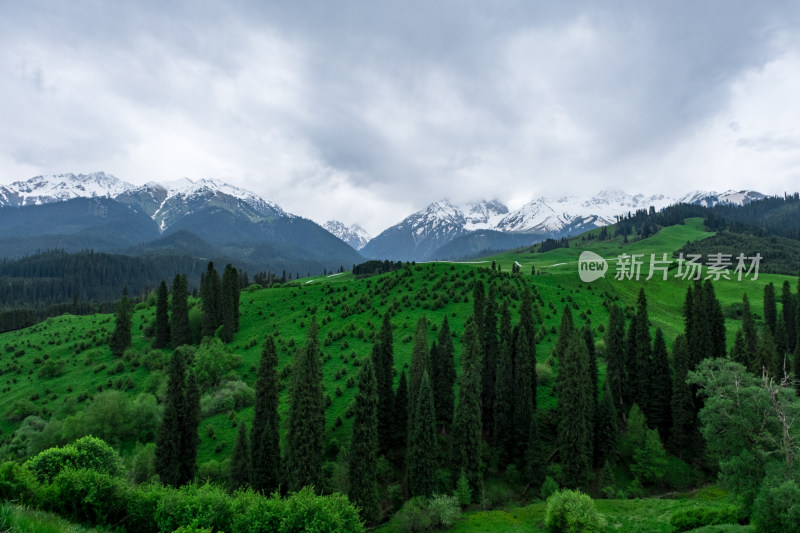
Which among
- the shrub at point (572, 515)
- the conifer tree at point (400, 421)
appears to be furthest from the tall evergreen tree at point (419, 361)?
the shrub at point (572, 515)

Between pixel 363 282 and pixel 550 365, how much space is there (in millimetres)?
69757

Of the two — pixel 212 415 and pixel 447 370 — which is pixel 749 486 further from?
pixel 212 415

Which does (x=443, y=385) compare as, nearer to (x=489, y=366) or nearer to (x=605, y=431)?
(x=489, y=366)

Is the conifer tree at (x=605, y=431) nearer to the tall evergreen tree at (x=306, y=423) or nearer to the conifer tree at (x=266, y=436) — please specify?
the tall evergreen tree at (x=306, y=423)

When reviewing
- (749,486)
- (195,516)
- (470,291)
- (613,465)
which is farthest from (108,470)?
(470,291)

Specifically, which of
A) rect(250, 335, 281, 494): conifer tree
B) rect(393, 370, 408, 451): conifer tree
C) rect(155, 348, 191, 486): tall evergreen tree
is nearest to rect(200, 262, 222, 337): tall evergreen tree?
rect(155, 348, 191, 486): tall evergreen tree

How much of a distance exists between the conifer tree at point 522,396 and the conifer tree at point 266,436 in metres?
33.0

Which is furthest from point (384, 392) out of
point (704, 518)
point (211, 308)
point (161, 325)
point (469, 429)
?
point (161, 325)

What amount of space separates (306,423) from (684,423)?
184ft

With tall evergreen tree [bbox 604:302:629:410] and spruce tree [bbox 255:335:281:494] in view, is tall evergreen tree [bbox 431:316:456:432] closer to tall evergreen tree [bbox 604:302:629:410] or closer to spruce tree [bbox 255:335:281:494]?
spruce tree [bbox 255:335:281:494]

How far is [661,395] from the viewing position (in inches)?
2489

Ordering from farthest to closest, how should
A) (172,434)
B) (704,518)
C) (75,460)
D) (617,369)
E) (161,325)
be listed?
(161,325)
(617,369)
(172,434)
(704,518)
(75,460)

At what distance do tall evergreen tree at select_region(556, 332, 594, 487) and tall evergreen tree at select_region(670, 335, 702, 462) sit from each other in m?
15.4

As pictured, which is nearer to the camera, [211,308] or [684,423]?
[684,423]
